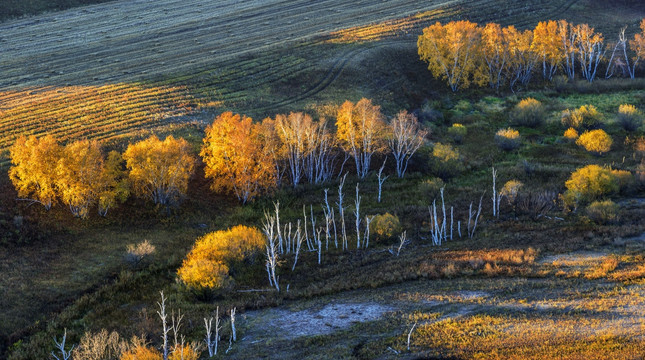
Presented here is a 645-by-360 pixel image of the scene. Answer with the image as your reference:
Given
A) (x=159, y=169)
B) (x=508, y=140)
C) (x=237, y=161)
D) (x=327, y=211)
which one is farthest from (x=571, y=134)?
(x=159, y=169)

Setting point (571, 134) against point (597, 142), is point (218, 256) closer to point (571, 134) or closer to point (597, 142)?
point (597, 142)

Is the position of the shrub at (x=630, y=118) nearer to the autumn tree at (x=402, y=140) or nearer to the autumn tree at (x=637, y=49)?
the autumn tree at (x=637, y=49)

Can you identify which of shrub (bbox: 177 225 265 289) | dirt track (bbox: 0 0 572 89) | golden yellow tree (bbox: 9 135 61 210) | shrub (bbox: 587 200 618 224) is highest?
dirt track (bbox: 0 0 572 89)

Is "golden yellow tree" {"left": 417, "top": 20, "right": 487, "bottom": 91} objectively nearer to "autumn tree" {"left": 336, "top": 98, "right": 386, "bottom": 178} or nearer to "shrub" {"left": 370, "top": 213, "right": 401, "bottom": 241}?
"autumn tree" {"left": 336, "top": 98, "right": 386, "bottom": 178}

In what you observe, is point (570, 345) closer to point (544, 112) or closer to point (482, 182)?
point (482, 182)

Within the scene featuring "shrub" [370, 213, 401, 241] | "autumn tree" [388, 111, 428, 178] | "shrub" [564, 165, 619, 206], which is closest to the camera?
"shrub" [370, 213, 401, 241]

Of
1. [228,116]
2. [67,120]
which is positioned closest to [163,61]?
[67,120]

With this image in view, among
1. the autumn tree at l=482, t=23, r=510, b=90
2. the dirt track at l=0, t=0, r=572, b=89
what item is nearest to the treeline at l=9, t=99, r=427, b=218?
the dirt track at l=0, t=0, r=572, b=89
